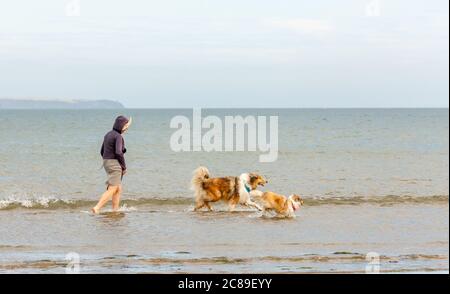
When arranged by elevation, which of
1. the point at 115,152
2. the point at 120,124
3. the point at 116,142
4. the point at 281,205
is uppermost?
the point at 120,124

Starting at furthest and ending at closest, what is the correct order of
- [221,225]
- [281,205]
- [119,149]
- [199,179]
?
[199,179] → [281,205] → [119,149] → [221,225]

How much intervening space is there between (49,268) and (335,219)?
6.42 meters

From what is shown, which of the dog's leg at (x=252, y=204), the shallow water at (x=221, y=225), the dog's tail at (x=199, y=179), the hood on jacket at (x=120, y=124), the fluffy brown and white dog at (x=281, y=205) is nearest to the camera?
the shallow water at (x=221, y=225)

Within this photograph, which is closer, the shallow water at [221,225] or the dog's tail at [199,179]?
the shallow water at [221,225]

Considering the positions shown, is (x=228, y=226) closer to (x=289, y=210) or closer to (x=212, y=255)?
(x=289, y=210)

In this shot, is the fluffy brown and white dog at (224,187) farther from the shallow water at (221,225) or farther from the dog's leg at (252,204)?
the shallow water at (221,225)

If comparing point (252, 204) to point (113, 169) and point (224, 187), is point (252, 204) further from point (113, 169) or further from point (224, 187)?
point (113, 169)

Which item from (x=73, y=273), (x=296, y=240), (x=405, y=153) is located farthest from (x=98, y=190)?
(x=405, y=153)

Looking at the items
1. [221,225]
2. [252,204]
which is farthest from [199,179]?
[221,225]

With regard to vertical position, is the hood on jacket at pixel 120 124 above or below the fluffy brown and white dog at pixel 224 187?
above

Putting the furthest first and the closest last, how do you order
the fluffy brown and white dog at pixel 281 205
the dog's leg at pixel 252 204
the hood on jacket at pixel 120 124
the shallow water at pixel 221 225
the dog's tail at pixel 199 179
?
the dog's tail at pixel 199 179 → the dog's leg at pixel 252 204 → the fluffy brown and white dog at pixel 281 205 → the hood on jacket at pixel 120 124 → the shallow water at pixel 221 225

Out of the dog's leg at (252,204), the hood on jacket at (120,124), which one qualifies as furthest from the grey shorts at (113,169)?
the dog's leg at (252,204)

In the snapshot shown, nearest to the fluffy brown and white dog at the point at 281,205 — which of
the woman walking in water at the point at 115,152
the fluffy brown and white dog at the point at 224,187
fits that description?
the fluffy brown and white dog at the point at 224,187

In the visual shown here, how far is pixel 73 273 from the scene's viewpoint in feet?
30.9
